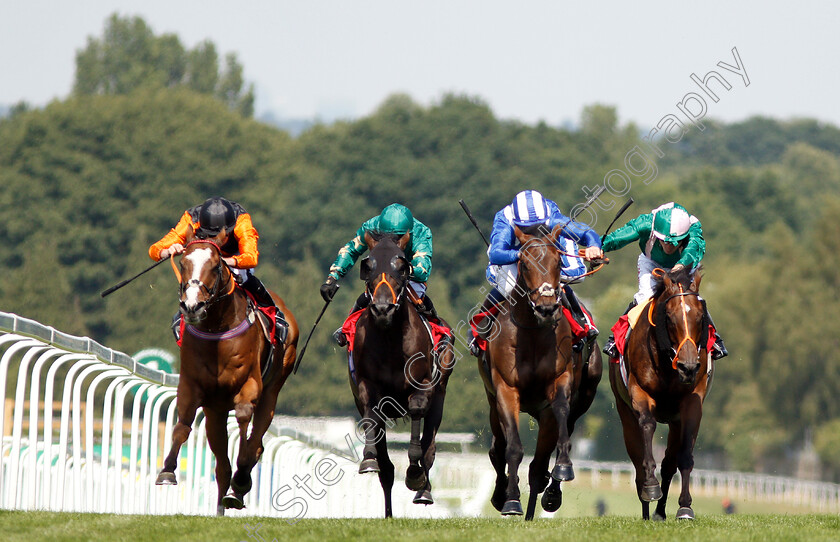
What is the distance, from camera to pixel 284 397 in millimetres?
44719

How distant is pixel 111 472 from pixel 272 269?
38.4 metres

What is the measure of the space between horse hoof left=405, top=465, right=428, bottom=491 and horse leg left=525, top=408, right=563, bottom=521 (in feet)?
2.94

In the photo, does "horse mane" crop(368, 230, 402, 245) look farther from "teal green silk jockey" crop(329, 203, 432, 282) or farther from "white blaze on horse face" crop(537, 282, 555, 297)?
"white blaze on horse face" crop(537, 282, 555, 297)

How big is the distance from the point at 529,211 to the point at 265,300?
90.9 inches

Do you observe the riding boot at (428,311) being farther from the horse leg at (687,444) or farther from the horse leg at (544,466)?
the horse leg at (687,444)

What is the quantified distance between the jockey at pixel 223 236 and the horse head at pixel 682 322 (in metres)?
3.09

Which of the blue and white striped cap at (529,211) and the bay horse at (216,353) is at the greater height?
the blue and white striped cap at (529,211)

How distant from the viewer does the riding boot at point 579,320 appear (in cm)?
1118

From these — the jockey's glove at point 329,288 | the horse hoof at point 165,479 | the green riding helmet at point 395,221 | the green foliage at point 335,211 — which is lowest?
the horse hoof at point 165,479

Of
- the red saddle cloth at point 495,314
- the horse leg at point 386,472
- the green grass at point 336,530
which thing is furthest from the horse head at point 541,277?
the horse leg at point 386,472

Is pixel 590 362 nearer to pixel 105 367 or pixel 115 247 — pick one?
pixel 105 367

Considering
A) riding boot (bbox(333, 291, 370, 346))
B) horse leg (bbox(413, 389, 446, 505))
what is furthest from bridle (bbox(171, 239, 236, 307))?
horse leg (bbox(413, 389, 446, 505))

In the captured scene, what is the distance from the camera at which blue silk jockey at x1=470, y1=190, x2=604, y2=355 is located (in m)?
11.1

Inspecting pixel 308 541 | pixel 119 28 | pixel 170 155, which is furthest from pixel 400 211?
pixel 119 28
